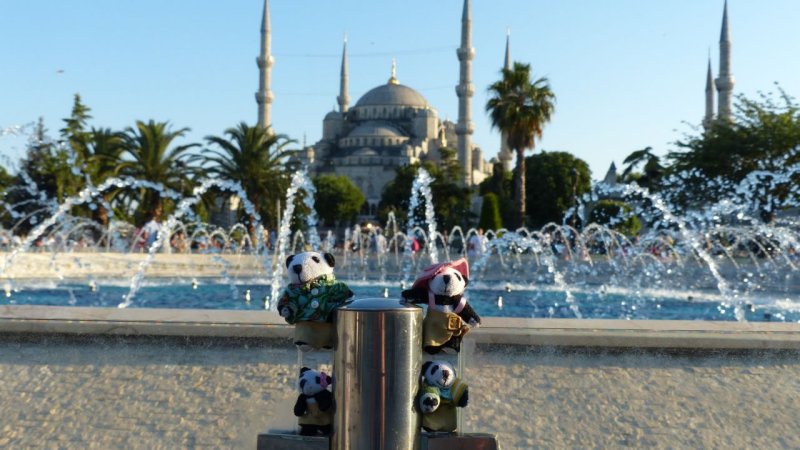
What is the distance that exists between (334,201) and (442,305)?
63.7 m

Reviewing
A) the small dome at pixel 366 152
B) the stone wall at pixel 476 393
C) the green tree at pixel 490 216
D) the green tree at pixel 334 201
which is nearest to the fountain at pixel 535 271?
the stone wall at pixel 476 393

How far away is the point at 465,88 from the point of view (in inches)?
2008

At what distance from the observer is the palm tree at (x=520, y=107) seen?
28.2m

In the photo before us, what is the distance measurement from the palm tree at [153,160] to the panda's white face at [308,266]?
78.8 ft

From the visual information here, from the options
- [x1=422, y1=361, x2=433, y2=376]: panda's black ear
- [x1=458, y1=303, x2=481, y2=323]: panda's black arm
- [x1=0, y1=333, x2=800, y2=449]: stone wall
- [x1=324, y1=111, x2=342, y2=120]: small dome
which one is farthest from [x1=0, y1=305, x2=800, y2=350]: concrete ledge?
[x1=324, y1=111, x2=342, y2=120]: small dome

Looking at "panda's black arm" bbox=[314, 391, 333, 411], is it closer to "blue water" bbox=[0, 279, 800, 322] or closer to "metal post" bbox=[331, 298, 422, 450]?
"metal post" bbox=[331, 298, 422, 450]

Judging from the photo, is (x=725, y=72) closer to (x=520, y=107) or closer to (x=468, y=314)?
(x=520, y=107)

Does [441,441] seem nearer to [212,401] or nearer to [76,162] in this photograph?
[212,401]

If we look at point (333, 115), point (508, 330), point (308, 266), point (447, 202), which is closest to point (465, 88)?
point (447, 202)

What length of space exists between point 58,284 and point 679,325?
39.0ft

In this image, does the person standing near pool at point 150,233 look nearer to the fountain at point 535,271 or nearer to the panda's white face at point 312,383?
the fountain at point 535,271

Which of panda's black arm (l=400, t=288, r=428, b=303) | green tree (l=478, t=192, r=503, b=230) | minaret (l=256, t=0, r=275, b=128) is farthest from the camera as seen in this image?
minaret (l=256, t=0, r=275, b=128)

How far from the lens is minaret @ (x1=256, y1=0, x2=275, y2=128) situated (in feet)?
153

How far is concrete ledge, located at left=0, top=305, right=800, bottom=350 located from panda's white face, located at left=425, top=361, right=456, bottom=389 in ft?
4.00
